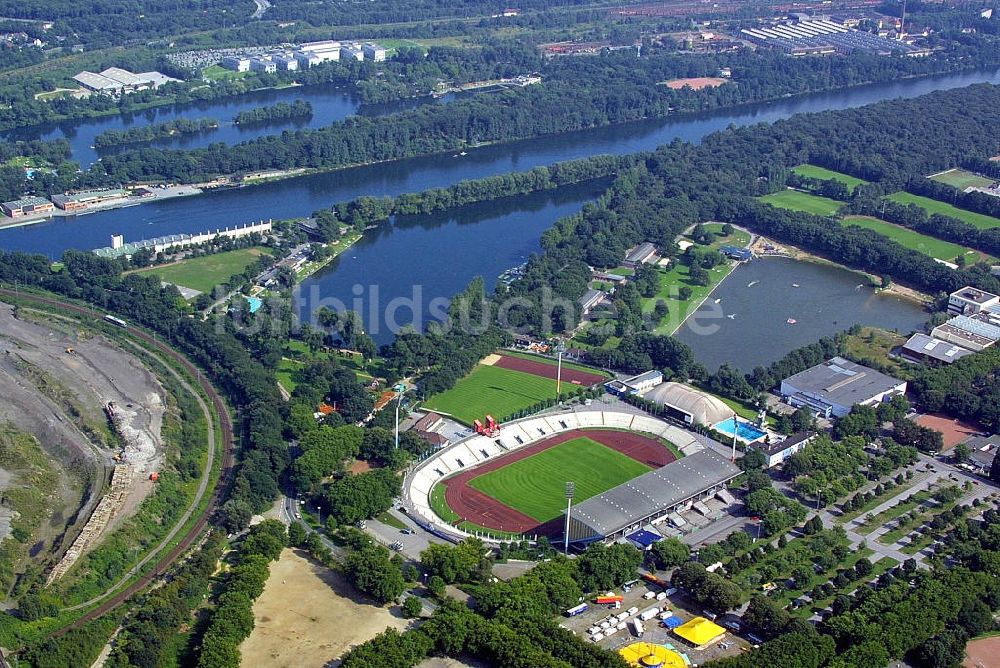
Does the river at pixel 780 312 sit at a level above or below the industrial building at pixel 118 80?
below

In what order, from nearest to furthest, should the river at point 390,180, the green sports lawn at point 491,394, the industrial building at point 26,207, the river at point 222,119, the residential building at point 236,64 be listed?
the green sports lawn at point 491,394
the river at point 390,180
the industrial building at point 26,207
the river at point 222,119
the residential building at point 236,64

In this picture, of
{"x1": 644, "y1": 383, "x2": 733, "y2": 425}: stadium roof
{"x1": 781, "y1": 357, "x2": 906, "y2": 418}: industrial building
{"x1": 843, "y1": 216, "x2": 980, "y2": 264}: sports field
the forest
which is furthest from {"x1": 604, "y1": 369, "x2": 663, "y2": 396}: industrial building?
the forest

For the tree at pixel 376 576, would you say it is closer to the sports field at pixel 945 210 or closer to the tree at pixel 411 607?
the tree at pixel 411 607

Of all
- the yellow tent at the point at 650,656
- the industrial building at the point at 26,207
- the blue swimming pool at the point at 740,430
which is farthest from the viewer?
the industrial building at the point at 26,207

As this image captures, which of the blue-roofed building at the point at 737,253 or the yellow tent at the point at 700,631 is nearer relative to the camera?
the yellow tent at the point at 700,631

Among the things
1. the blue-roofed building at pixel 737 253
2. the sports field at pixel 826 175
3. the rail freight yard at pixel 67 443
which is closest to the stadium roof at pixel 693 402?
the blue-roofed building at pixel 737 253

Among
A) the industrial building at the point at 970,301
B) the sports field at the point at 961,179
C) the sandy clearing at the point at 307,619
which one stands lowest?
the sandy clearing at the point at 307,619
